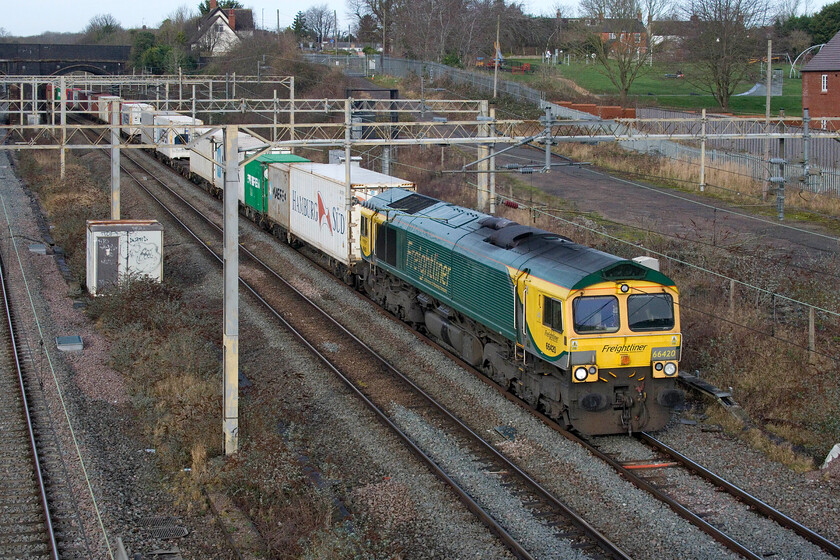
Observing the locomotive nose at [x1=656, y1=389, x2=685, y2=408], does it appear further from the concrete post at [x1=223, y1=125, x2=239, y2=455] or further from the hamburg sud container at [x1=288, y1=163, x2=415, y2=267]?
the hamburg sud container at [x1=288, y1=163, x2=415, y2=267]

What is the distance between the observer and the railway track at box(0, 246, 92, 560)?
10.8 m

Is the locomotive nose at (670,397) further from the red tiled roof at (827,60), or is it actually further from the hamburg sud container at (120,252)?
the red tiled roof at (827,60)

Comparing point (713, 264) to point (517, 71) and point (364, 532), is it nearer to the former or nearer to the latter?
point (364, 532)

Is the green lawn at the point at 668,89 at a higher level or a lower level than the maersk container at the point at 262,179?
higher

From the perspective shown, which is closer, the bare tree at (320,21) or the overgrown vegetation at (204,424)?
the overgrown vegetation at (204,424)

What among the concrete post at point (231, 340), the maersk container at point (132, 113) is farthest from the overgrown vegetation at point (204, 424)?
the maersk container at point (132, 113)

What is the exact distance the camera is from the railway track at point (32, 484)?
10.8 meters

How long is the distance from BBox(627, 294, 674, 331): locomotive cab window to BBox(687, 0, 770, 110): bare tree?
44214 mm

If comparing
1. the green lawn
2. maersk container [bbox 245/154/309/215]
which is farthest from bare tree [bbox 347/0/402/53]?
maersk container [bbox 245/154/309/215]

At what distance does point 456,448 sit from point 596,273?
11.5 ft

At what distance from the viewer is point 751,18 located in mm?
53250

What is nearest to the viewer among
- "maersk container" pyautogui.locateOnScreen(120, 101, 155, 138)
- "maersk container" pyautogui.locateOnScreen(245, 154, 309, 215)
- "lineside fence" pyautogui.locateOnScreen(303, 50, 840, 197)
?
"maersk container" pyautogui.locateOnScreen(245, 154, 309, 215)

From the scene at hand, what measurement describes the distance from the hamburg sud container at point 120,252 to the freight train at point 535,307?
587 centimetres

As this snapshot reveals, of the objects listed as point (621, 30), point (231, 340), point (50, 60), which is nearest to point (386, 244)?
point (231, 340)
